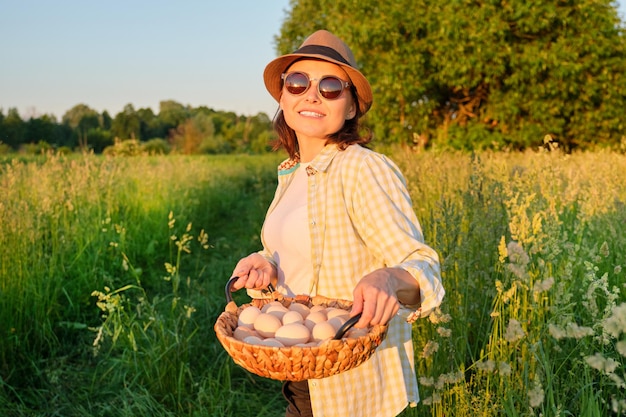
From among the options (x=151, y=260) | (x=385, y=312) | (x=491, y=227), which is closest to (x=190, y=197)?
(x=151, y=260)

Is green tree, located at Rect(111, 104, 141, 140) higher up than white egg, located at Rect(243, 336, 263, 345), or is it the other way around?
green tree, located at Rect(111, 104, 141, 140)

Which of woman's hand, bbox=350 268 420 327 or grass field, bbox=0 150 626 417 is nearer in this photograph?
woman's hand, bbox=350 268 420 327

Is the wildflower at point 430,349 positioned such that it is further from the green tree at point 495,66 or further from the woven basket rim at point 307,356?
the green tree at point 495,66

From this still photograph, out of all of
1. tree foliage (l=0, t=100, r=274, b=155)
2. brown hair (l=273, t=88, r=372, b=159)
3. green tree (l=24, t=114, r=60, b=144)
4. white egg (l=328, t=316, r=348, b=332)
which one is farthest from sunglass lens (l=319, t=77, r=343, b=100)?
tree foliage (l=0, t=100, r=274, b=155)

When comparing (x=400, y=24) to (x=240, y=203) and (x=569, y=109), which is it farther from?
(x=240, y=203)

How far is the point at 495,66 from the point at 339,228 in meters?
15.8

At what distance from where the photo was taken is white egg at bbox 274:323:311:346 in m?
1.55

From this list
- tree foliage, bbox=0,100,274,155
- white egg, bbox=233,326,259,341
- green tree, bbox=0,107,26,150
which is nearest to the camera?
white egg, bbox=233,326,259,341

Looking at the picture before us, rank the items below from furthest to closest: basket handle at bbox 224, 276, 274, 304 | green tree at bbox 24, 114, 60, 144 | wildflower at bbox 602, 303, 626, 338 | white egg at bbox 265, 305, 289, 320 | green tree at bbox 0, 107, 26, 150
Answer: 1. green tree at bbox 24, 114, 60, 144
2. green tree at bbox 0, 107, 26, 150
3. basket handle at bbox 224, 276, 274, 304
4. white egg at bbox 265, 305, 289, 320
5. wildflower at bbox 602, 303, 626, 338

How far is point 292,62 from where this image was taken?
6.81 feet

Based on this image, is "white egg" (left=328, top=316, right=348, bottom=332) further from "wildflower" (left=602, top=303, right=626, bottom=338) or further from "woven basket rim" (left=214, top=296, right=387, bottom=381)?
"wildflower" (left=602, top=303, right=626, bottom=338)

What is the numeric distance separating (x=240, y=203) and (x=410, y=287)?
1246 centimetres

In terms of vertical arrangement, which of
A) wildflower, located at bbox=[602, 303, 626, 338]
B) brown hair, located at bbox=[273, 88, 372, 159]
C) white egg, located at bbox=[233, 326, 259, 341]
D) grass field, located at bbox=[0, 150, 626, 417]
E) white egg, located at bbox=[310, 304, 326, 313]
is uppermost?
brown hair, located at bbox=[273, 88, 372, 159]

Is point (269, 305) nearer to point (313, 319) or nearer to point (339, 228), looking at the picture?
point (313, 319)
